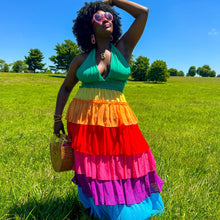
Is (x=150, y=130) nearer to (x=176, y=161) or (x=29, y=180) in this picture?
(x=176, y=161)

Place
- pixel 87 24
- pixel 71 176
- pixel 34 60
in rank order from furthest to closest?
pixel 34 60 → pixel 71 176 → pixel 87 24

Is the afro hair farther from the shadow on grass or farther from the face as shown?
the shadow on grass

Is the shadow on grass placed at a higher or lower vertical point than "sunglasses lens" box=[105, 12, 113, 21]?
lower

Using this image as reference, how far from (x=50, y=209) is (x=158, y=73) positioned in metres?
58.6

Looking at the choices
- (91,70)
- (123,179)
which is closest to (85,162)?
(123,179)

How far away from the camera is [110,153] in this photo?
1710 millimetres

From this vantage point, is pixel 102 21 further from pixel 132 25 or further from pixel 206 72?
pixel 206 72

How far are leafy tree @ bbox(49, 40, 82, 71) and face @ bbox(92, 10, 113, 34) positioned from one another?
2254 inches

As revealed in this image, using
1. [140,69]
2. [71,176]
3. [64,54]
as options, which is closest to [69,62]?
[64,54]

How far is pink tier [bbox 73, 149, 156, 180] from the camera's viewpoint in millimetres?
1705

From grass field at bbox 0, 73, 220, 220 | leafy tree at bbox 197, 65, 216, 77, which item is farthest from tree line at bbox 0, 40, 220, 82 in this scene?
leafy tree at bbox 197, 65, 216, 77

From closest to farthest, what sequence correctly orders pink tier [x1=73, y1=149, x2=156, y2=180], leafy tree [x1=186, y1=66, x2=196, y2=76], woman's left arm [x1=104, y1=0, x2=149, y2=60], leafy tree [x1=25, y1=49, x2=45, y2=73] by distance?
1. pink tier [x1=73, y1=149, x2=156, y2=180]
2. woman's left arm [x1=104, y1=0, x2=149, y2=60]
3. leafy tree [x1=25, y1=49, x2=45, y2=73]
4. leafy tree [x1=186, y1=66, x2=196, y2=76]

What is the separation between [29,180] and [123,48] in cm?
245

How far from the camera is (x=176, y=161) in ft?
11.8
